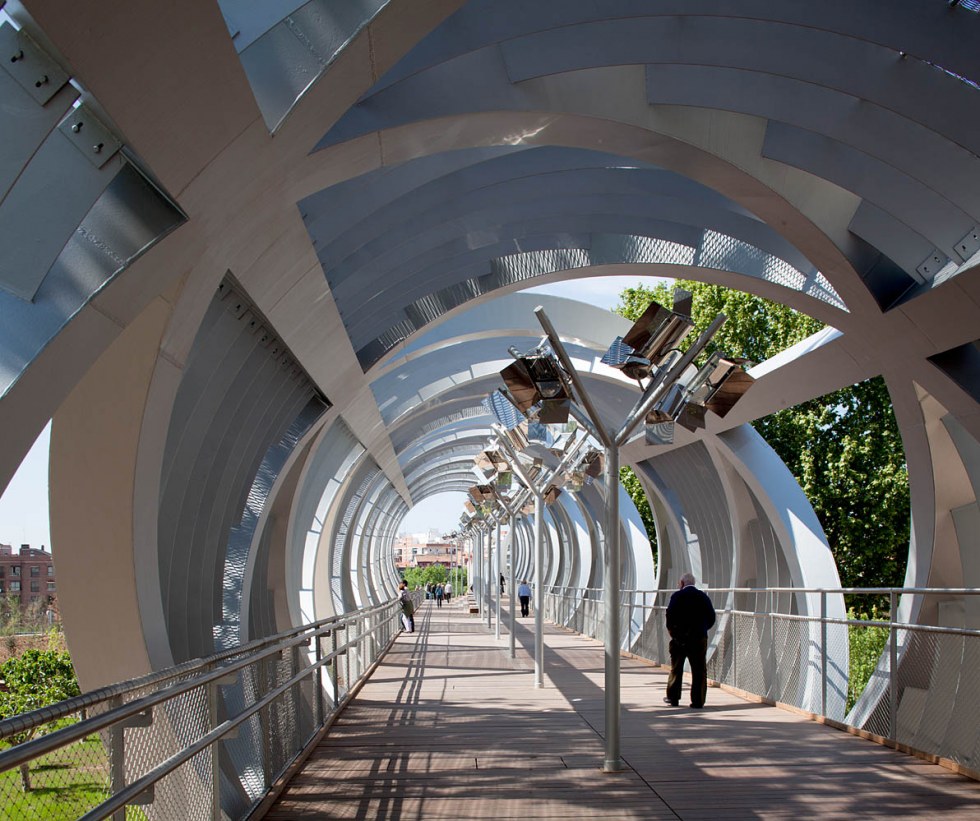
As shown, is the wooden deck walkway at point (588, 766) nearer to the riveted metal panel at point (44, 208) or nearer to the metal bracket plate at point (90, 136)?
the riveted metal panel at point (44, 208)

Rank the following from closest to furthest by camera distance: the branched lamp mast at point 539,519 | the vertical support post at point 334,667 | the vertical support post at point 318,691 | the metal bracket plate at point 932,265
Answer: the metal bracket plate at point 932,265, the vertical support post at point 318,691, the vertical support post at point 334,667, the branched lamp mast at point 539,519

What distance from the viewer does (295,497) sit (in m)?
13.8

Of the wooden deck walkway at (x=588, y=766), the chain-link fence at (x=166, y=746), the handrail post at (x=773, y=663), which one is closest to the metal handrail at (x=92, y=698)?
the chain-link fence at (x=166, y=746)

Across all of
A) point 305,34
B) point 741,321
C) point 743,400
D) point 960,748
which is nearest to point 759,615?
point 743,400

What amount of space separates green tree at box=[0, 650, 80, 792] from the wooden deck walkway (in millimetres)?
4823

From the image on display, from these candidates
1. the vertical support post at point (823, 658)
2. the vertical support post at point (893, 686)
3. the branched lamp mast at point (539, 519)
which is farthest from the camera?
the branched lamp mast at point (539, 519)

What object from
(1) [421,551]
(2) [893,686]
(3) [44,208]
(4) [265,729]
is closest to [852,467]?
(2) [893,686]

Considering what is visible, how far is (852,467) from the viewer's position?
1231 inches

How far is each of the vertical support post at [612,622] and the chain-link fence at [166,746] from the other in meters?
2.26

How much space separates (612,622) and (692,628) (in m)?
3.48

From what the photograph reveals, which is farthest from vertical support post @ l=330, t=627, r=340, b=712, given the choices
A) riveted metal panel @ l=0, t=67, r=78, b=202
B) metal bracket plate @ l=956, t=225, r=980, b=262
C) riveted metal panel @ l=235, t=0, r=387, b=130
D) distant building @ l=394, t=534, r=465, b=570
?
distant building @ l=394, t=534, r=465, b=570

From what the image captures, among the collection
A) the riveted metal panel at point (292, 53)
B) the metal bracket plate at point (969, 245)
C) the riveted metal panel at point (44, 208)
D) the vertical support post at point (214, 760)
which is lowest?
the vertical support post at point (214, 760)

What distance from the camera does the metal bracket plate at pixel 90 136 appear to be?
4246 millimetres

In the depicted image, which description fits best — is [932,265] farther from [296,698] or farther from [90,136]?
[90,136]
